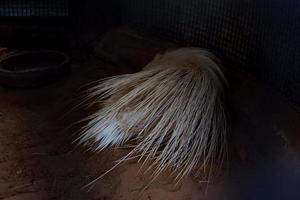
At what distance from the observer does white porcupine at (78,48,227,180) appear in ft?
5.42

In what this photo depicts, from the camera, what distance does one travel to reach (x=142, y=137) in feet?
5.61

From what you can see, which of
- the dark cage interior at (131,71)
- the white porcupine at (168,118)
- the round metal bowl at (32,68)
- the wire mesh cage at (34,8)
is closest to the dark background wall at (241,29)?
the dark cage interior at (131,71)

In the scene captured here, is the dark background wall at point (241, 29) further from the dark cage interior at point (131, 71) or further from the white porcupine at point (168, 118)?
the white porcupine at point (168, 118)

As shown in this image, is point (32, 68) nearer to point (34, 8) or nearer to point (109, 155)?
point (34, 8)

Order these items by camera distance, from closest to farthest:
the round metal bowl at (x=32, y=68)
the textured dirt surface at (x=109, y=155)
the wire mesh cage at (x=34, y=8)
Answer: the textured dirt surface at (x=109, y=155)
the round metal bowl at (x=32, y=68)
the wire mesh cage at (x=34, y=8)

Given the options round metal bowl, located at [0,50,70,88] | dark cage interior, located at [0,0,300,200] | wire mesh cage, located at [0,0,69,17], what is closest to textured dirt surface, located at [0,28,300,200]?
dark cage interior, located at [0,0,300,200]

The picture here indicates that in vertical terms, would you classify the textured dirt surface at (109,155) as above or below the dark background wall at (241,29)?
below

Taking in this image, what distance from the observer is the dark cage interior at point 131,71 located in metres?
1.53

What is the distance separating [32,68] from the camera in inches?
92.0

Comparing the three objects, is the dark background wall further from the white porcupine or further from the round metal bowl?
the round metal bowl

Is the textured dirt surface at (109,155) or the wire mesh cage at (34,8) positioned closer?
the textured dirt surface at (109,155)

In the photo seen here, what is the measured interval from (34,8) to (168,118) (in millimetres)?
1257

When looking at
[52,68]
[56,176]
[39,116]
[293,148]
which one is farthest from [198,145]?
[52,68]

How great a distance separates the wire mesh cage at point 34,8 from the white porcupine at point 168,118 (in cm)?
90
